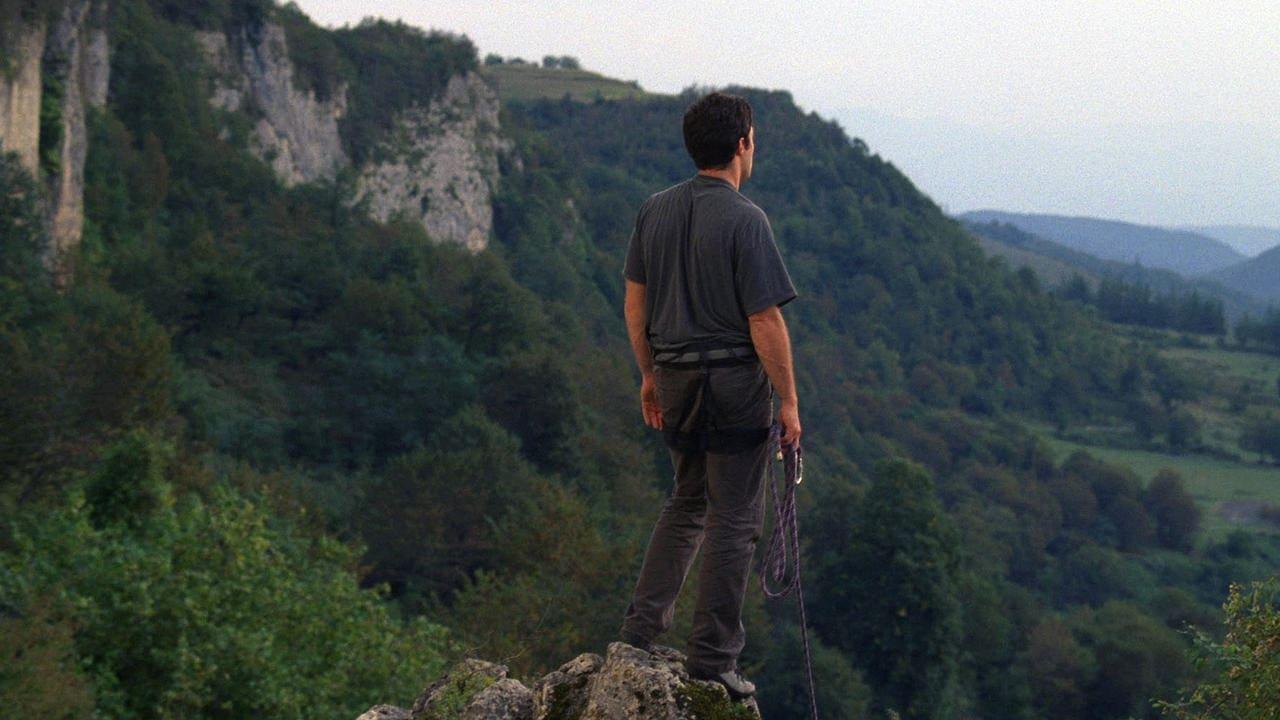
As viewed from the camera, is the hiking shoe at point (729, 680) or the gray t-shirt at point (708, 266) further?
the hiking shoe at point (729, 680)

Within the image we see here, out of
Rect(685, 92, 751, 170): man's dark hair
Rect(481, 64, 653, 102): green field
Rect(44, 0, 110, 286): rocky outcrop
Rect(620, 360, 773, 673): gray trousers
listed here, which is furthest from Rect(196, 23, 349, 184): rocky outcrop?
Rect(481, 64, 653, 102): green field

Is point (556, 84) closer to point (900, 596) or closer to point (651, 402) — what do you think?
point (900, 596)

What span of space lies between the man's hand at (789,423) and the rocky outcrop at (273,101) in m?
63.3

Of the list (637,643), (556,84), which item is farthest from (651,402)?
(556,84)

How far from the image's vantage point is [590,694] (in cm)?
546

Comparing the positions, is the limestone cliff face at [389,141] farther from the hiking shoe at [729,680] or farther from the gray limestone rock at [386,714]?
the hiking shoe at [729,680]

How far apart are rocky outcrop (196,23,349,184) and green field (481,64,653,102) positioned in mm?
67167

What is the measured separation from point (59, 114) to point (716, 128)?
37.7 m

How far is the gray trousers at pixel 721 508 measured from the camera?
18.5ft

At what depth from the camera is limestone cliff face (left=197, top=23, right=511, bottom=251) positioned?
6725 cm

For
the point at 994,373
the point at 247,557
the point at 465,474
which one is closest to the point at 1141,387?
the point at 994,373

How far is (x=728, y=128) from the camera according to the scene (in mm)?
5672

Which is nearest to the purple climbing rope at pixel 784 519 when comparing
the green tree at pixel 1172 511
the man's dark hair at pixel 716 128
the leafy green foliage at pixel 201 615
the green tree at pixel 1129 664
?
the man's dark hair at pixel 716 128

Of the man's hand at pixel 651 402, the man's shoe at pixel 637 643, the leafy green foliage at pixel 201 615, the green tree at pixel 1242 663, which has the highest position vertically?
the man's hand at pixel 651 402
